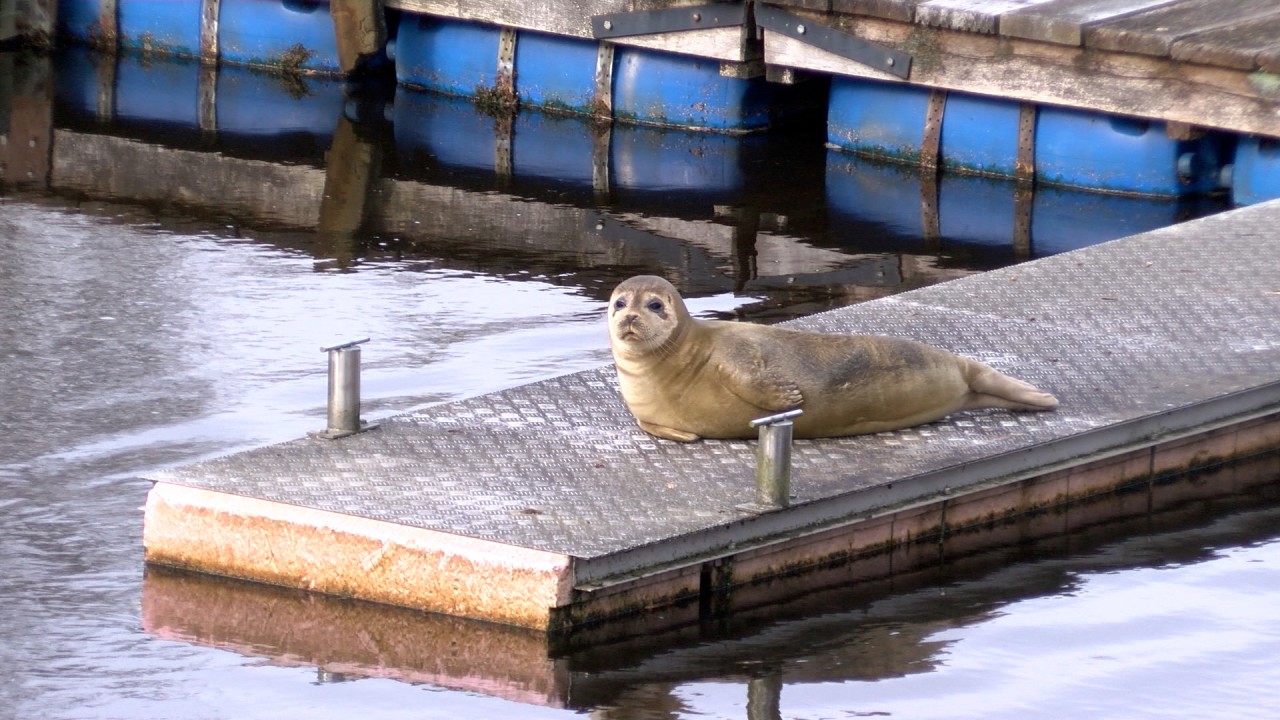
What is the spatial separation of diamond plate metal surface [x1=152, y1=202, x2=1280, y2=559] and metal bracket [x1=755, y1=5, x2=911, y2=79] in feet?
11.3

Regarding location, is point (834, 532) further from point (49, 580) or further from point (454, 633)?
point (49, 580)

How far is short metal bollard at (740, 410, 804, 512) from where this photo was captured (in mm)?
5926

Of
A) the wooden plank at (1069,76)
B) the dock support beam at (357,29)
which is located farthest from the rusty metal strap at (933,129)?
the dock support beam at (357,29)

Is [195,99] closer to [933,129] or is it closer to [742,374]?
[933,129]

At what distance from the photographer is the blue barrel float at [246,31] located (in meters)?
14.6

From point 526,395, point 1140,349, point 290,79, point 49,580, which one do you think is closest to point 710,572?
point 526,395

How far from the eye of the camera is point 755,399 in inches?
256

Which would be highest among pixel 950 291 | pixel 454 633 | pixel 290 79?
pixel 290 79

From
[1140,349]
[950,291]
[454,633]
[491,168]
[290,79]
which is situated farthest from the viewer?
[290,79]

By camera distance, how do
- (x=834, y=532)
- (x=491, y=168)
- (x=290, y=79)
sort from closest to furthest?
(x=834, y=532) < (x=491, y=168) < (x=290, y=79)

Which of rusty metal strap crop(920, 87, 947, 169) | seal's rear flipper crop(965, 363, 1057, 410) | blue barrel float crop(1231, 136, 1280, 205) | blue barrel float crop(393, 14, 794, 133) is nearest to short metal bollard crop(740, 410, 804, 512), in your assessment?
seal's rear flipper crop(965, 363, 1057, 410)

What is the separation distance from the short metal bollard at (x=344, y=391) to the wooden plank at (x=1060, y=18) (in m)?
5.99

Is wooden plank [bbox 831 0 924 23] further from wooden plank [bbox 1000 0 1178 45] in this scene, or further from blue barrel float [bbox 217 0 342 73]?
blue barrel float [bbox 217 0 342 73]

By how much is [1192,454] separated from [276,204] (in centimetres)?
556
